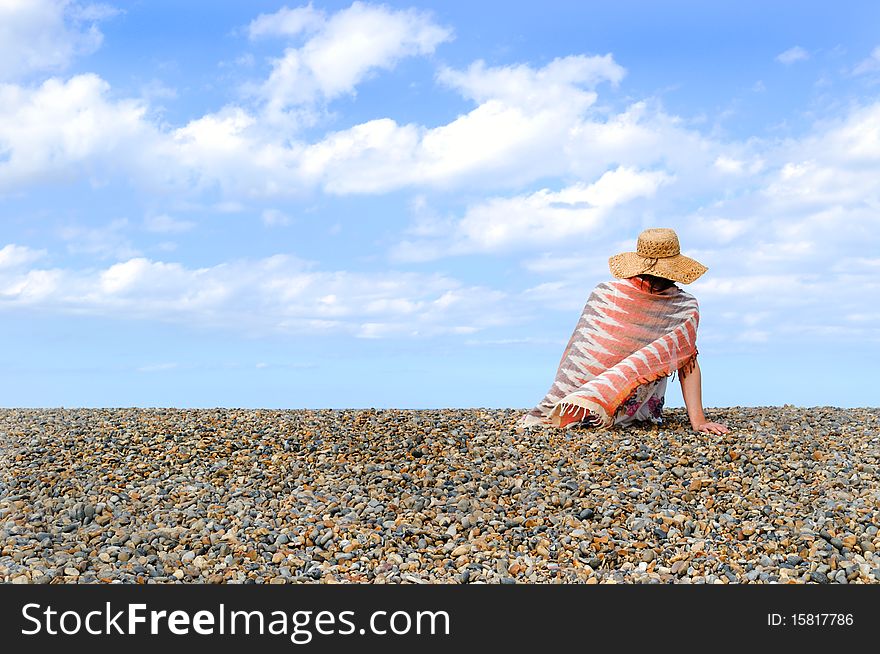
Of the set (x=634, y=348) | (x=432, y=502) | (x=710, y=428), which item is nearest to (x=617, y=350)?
(x=634, y=348)

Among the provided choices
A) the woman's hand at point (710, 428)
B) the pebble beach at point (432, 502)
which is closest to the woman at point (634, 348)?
the woman's hand at point (710, 428)

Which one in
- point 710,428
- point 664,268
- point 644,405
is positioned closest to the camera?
point 710,428

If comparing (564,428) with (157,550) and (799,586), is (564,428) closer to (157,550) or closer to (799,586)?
(799,586)

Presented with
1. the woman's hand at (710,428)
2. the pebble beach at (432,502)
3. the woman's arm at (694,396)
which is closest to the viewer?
the pebble beach at (432,502)

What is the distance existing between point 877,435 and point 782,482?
6.79ft

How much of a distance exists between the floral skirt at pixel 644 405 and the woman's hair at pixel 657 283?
2.74ft

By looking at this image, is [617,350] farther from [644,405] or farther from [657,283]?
[657,283]

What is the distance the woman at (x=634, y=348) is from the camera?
25.9 feet

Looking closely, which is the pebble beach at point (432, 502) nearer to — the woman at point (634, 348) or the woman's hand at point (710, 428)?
the woman's hand at point (710, 428)

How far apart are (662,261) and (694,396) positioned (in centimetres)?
127

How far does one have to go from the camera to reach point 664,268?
8031 millimetres

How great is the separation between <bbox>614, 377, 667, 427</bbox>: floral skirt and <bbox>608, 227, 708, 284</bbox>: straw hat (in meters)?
0.96

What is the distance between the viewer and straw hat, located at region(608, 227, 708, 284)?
7.99 meters

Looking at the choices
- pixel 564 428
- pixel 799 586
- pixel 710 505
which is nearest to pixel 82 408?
pixel 564 428
